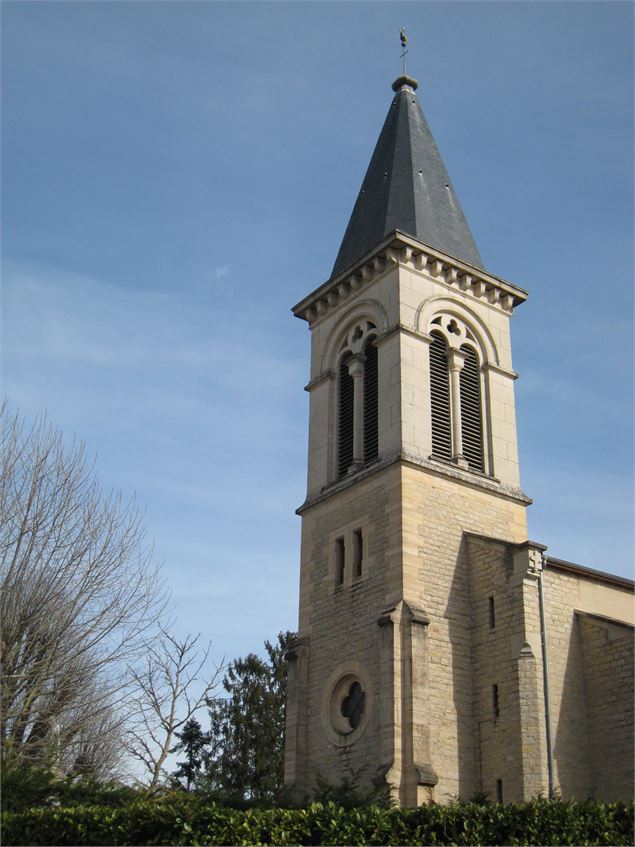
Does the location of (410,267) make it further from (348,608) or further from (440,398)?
(348,608)

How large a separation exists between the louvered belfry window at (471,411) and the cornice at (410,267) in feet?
6.51

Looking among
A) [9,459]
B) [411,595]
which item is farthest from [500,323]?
[9,459]

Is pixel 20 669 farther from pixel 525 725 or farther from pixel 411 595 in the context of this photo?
pixel 525 725

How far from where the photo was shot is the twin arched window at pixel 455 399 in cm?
2456

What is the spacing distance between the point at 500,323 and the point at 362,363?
4.46m

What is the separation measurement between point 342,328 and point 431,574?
27.8 feet

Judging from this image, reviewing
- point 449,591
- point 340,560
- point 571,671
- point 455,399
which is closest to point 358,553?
point 340,560

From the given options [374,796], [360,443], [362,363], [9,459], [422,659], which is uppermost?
[362,363]

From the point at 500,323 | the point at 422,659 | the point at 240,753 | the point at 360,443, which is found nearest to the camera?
the point at 422,659

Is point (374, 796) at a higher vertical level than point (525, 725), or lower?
lower

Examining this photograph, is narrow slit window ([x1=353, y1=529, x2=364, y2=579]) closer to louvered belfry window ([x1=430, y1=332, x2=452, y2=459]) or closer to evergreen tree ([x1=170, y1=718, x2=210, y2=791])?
louvered belfry window ([x1=430, y1=332, x2=452, y2=459])

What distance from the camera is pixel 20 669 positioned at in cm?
2053

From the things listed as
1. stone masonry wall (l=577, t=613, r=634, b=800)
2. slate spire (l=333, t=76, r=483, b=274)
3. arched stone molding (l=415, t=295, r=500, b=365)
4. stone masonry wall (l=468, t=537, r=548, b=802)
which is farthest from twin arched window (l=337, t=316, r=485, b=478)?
stone masonry wall (l=577, t=613, r=634, b=800)

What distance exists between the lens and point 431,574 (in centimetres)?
2197
